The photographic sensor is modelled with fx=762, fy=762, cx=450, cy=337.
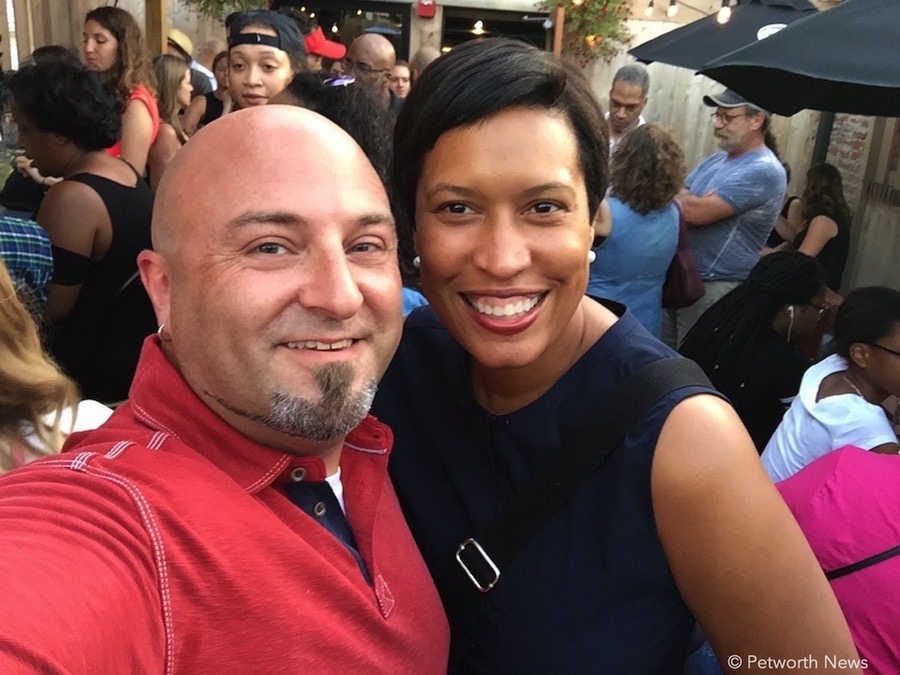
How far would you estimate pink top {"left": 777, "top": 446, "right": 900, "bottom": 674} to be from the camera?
70.9 inches

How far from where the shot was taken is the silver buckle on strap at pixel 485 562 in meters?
1.37

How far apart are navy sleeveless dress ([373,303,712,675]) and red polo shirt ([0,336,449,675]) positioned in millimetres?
222

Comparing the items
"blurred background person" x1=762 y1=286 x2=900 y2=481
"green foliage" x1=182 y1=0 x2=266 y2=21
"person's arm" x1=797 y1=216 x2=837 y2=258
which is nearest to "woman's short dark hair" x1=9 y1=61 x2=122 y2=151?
"blurred background person" x1=762 y1=286 x2=900 y2=481

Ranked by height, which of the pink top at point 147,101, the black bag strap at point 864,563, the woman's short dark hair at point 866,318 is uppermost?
the pink top at point 147,101

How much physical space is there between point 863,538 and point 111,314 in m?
2.53

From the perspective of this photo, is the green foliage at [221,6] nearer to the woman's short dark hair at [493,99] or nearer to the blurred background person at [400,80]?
the blurred background person at [400,80]

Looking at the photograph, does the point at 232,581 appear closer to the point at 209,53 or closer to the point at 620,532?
the point at 620,532

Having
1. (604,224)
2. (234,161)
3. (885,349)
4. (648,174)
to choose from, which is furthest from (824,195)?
(234,161)

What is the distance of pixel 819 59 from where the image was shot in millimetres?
2346

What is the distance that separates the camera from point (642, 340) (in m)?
1.44

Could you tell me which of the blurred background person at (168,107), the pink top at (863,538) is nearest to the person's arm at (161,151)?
the blurred background person at (168,107)

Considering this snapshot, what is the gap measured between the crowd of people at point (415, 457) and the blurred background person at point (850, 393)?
2.60ft

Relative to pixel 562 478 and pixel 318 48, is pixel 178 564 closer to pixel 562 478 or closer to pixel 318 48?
pixel 562 478

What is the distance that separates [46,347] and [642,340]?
2.23 metres
